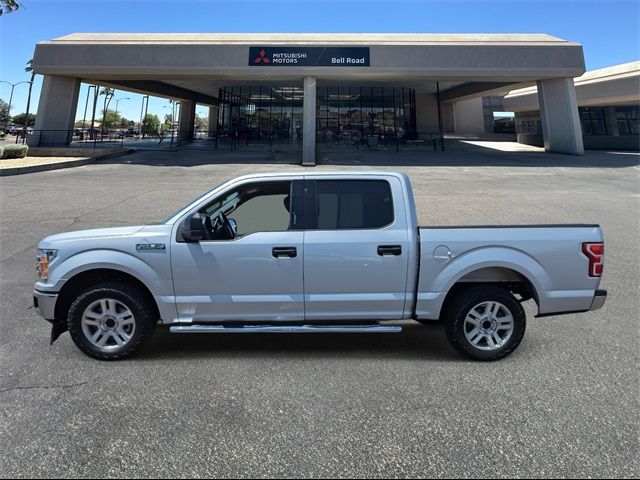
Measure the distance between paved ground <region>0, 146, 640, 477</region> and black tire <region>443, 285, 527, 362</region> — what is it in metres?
0.13

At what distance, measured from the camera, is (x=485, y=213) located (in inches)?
424

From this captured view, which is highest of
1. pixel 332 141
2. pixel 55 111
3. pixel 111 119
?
pixel 55 111

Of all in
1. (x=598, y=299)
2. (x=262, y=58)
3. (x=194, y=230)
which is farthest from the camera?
(x=262, y=58)

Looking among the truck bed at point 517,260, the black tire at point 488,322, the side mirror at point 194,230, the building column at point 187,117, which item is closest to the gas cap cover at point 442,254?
the truck bed at point 517,260

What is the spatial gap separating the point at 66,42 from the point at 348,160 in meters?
18.8

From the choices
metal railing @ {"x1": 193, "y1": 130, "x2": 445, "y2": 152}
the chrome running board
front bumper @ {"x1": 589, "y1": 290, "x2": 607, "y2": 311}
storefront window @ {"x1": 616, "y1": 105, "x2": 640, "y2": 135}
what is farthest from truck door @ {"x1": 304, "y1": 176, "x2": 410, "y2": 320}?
storefront window @ {"x1": 616, "y1": 105, "x2": 640, "y2": 135}

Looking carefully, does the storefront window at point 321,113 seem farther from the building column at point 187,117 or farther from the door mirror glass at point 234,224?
the door mirror glass at point 234,224

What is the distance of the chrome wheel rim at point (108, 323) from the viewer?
372 centimetres

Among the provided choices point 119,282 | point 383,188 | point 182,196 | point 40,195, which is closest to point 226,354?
point 119,282

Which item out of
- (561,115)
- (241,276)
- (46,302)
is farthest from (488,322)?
(561,115)

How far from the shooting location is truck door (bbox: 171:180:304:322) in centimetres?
365

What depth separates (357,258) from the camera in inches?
144

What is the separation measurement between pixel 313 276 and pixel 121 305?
5.81 feet

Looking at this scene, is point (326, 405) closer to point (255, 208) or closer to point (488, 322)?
point (488, 322)
